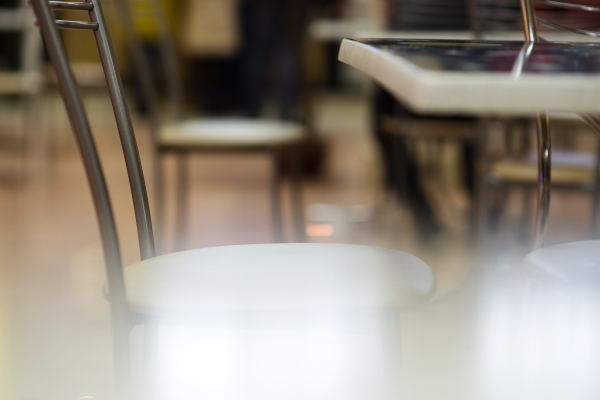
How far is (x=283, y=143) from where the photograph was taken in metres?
1.96

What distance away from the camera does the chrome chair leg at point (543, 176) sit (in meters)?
1.07

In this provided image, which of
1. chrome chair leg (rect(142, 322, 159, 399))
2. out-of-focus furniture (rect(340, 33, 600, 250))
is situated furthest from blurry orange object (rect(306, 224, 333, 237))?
out-of-focus furniture (rect(340, 33, 600, 250))

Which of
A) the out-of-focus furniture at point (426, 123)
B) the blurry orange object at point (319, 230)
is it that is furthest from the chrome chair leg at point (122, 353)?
the blurry orange object at point (319, 230)

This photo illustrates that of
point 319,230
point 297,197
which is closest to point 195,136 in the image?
point 297,197

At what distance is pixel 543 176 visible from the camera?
1.08 meters

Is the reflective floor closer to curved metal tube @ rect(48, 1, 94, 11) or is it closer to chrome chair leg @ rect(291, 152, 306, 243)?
chrome chair leg @ rect(291, 152, 306, 243)

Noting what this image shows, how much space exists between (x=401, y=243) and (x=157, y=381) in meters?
1.75

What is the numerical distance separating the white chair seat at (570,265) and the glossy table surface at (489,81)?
0.82ft

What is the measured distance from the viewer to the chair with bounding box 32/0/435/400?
0.71 metres

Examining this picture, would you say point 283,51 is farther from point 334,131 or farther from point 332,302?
point 332,302

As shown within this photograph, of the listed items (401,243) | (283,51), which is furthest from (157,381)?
(283,51)

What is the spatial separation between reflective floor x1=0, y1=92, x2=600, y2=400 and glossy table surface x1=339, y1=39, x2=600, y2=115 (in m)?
0.27

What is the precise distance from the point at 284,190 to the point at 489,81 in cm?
265

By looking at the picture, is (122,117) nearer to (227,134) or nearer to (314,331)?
(314,331)
